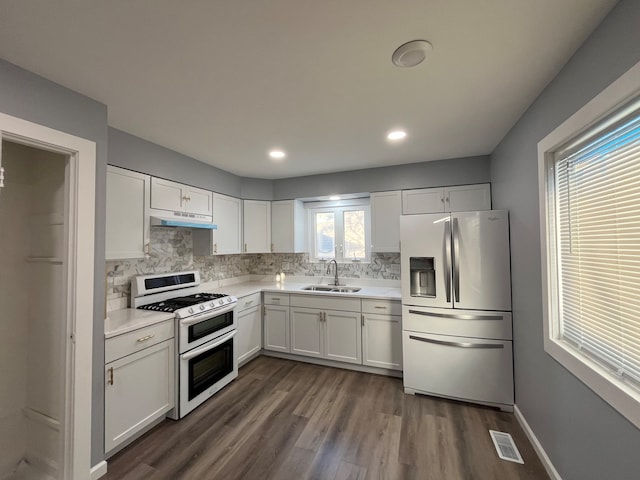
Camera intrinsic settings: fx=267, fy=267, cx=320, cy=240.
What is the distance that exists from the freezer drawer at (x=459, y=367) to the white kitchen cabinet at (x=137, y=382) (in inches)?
87.2

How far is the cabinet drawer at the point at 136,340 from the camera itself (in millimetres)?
1851

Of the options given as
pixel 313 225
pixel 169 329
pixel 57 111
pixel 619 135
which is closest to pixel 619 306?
pixel 619 135

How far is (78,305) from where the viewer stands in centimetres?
164

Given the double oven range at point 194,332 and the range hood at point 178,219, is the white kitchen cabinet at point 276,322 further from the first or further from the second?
the range hood at point 178,219

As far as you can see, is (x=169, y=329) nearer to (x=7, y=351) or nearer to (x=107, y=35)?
(x=7, y=351)

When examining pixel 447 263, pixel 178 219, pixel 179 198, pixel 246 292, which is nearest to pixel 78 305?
pixel 178 219

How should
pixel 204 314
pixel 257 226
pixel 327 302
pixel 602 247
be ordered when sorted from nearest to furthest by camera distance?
pixel 602 247 < pixel 204 314 < pixel 327 302 < pixel 257 226

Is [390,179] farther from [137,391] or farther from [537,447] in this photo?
[137,391]

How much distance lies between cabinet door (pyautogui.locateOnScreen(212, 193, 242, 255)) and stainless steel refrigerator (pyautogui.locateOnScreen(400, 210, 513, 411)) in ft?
7.17

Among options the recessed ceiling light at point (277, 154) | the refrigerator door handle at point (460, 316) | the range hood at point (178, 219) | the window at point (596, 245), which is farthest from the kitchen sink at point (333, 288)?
the window at point (596, 245)

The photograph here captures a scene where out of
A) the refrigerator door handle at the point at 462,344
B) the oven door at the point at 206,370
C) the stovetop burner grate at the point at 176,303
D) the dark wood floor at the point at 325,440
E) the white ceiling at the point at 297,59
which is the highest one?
the white ceiling at the point at 297,59

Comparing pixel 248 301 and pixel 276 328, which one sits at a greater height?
pixel 248 301

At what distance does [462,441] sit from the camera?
2.03 metres

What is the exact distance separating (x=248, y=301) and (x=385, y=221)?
6.57 ft
